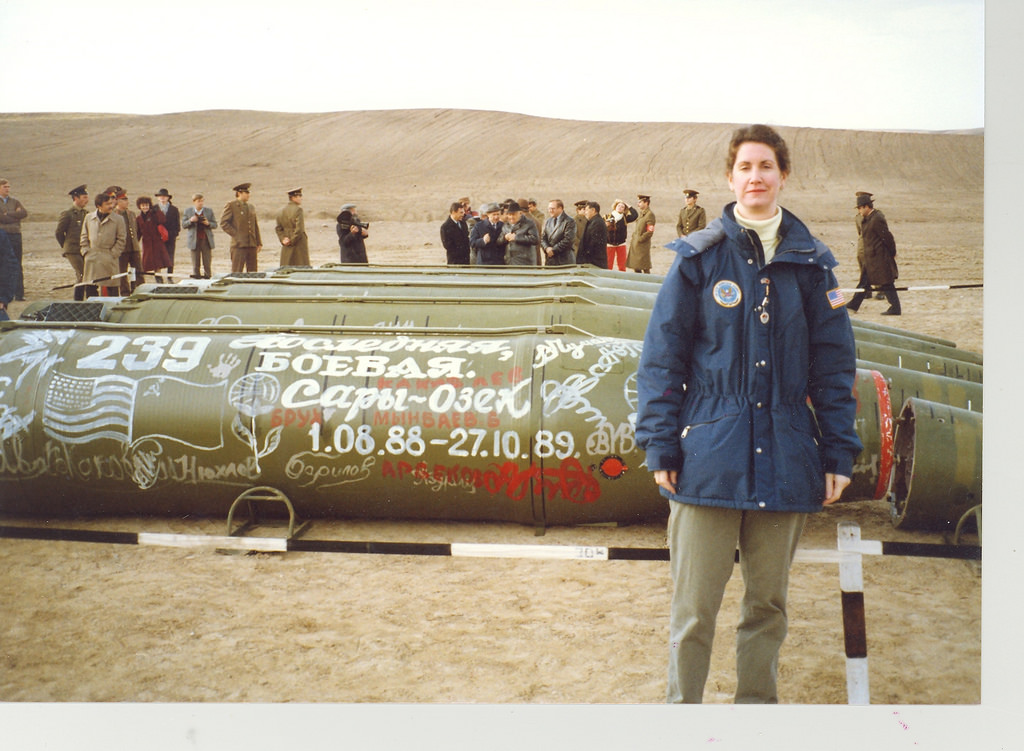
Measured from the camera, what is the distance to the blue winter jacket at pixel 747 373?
9.38 feet

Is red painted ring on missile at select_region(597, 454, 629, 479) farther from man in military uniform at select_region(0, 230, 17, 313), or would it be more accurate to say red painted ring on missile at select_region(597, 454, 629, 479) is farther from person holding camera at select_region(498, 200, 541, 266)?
man in military uniform at select_region(0, 230, 17, 313)

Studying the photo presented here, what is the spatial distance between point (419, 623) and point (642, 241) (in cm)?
1118

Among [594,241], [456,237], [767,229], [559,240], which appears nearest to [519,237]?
[559,240]

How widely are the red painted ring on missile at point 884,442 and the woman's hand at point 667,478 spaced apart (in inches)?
101

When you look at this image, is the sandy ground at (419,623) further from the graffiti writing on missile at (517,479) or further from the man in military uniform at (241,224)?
the man in military uniform at (241,224)

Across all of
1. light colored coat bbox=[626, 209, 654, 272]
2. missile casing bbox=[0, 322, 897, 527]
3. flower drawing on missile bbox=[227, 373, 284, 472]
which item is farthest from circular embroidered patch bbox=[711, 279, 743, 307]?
light colored coat bbox=[626, 209, 654, 272]

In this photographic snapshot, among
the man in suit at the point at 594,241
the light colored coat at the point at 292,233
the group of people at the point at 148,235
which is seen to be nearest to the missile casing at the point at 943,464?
the man in suit at the point at 594,241

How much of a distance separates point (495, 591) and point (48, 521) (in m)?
2.80

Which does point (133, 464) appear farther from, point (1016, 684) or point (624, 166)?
point (624, 166)

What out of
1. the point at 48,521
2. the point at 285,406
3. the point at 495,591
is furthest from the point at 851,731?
the point at 48,521

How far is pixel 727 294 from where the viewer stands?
9.58ft

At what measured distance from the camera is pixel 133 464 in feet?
17.3

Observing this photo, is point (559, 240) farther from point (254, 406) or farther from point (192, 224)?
point (254, 406)

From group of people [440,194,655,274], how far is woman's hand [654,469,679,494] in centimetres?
900
